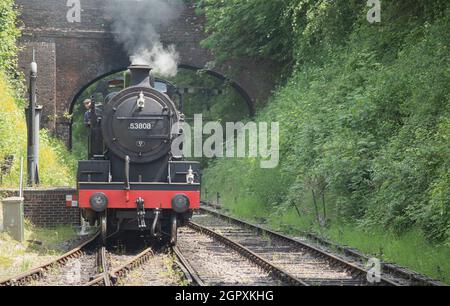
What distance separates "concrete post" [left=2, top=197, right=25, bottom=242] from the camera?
47.6 ft

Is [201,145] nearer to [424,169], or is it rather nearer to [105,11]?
[105,11]

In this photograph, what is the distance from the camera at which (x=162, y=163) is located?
14562 mm

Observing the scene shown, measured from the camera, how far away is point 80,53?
29594mm

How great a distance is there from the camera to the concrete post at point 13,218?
47.6ft

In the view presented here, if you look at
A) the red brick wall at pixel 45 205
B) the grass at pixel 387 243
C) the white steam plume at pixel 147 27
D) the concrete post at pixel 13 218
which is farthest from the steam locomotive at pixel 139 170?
the white steam plume at pixel 147 27

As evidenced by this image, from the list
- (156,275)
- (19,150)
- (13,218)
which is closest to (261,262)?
(156,275)

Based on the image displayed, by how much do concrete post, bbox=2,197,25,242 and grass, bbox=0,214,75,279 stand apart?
7.9 inches

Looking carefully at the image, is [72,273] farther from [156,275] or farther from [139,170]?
[139,170]

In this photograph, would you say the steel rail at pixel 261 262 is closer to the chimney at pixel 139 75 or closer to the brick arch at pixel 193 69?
the chimney at pixel 139 75

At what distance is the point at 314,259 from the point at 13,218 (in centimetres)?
542

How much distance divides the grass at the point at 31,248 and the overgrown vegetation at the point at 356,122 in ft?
16.5

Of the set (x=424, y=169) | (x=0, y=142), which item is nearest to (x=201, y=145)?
Result: (x=0, y=142)

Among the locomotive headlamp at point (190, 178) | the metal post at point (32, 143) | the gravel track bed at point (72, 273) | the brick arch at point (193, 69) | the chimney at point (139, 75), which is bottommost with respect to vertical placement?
the gravel track bed at point (72, 273)
